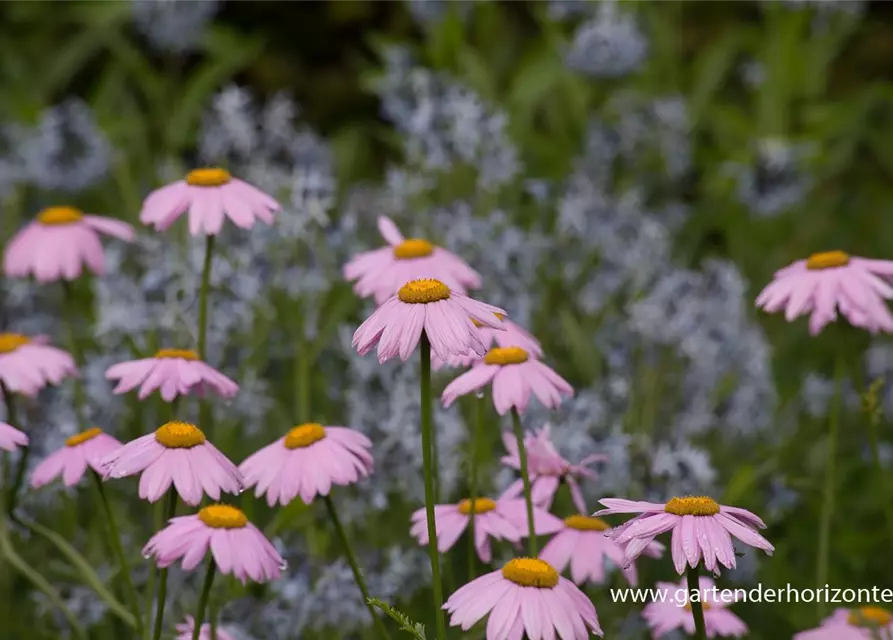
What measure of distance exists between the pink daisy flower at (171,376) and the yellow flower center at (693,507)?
783mm

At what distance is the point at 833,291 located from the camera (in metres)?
2.04

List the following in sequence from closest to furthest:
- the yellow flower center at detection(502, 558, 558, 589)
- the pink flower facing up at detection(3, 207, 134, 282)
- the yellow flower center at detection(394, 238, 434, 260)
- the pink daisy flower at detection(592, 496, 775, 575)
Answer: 1. the pink daisy flower at detection(592, 496, 775, 575)
2. the yellow flower center at detection(502, 558, 558, 589)
3. the yellow flower center at detection(394, 238, 434, 260)
4. the pink flower facing up at detection(3, 207, 134, 282)

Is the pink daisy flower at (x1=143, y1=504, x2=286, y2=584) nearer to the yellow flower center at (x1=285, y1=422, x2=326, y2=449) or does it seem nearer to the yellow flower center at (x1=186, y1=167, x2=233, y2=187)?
the yellow flower center at (x1=285, y1=422, x2=326, y2=449)

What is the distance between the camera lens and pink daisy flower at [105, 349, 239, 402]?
1.89 meters

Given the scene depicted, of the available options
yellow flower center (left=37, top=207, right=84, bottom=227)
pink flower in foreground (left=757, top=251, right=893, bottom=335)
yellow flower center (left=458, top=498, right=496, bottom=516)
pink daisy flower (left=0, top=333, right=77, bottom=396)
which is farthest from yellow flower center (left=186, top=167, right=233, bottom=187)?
pink flower in foreground (left=757, top=251, right=893, bottom=335)

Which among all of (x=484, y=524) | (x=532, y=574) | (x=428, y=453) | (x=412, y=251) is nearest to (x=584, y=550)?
(x=484, y=524)

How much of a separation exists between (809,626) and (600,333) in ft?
4.65

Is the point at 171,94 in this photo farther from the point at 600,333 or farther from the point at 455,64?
the point at 600,333

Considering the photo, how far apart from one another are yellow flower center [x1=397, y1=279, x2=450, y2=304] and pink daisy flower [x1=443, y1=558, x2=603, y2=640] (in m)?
0.36

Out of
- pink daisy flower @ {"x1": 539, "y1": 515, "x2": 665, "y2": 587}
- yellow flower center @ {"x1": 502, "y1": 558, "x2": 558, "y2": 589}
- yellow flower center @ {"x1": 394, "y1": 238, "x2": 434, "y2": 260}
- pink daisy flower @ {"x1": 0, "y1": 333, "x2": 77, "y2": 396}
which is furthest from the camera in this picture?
yellow flower center @ {"x1": 394, "y1": 238, "x2": 434, "y2": 260}

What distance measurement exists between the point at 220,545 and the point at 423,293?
1.40 feet

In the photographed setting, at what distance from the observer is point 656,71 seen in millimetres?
5988

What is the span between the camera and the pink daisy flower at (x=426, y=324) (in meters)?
1.48

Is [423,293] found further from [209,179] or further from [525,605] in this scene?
[209,179]
